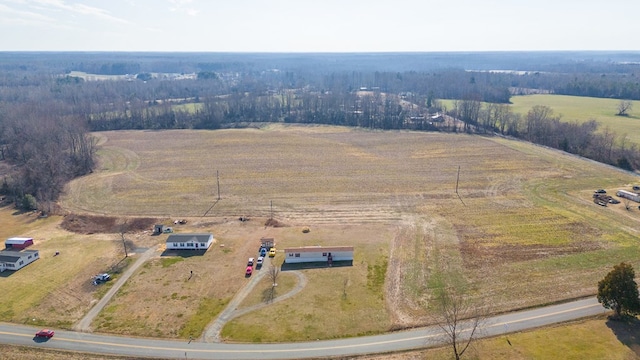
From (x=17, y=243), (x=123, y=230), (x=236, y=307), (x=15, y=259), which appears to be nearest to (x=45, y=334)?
(x=15, y=259)

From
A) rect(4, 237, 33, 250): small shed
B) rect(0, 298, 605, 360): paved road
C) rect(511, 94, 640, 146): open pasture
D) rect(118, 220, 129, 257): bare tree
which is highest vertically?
rect(511, 94, 640, 146): open pasture

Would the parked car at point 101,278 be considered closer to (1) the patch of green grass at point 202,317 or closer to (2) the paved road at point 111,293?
(2) the paved road at point 111,293

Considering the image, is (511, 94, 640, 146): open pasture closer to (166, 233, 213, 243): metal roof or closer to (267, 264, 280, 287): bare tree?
(267, 264, 280, 287): bare tree

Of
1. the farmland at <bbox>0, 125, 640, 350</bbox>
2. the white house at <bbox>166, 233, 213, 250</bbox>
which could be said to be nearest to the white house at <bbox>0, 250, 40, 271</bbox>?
the farmland at <bbox>0, 125, 640, 350</bbox>

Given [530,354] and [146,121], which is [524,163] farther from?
[146,121]

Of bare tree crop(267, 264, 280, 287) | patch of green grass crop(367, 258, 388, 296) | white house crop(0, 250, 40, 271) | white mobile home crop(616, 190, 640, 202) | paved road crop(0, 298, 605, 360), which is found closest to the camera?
paved road crop(0, 298, 605, 360)

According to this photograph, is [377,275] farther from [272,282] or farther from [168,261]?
[168,261]

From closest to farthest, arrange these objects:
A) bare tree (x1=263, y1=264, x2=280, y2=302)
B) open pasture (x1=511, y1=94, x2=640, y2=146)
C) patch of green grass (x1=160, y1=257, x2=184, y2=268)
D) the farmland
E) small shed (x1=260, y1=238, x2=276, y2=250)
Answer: the farmland, bare tree (x1=263, y1=264, x2=280, y2=302), patch of green grass (x1=160, y1=257, x2=184, y2=268), small shed (x1=260, y1=238, x2=276, y2=250), open pasture (x1=511, y1=94, x2=640, y2=146)
